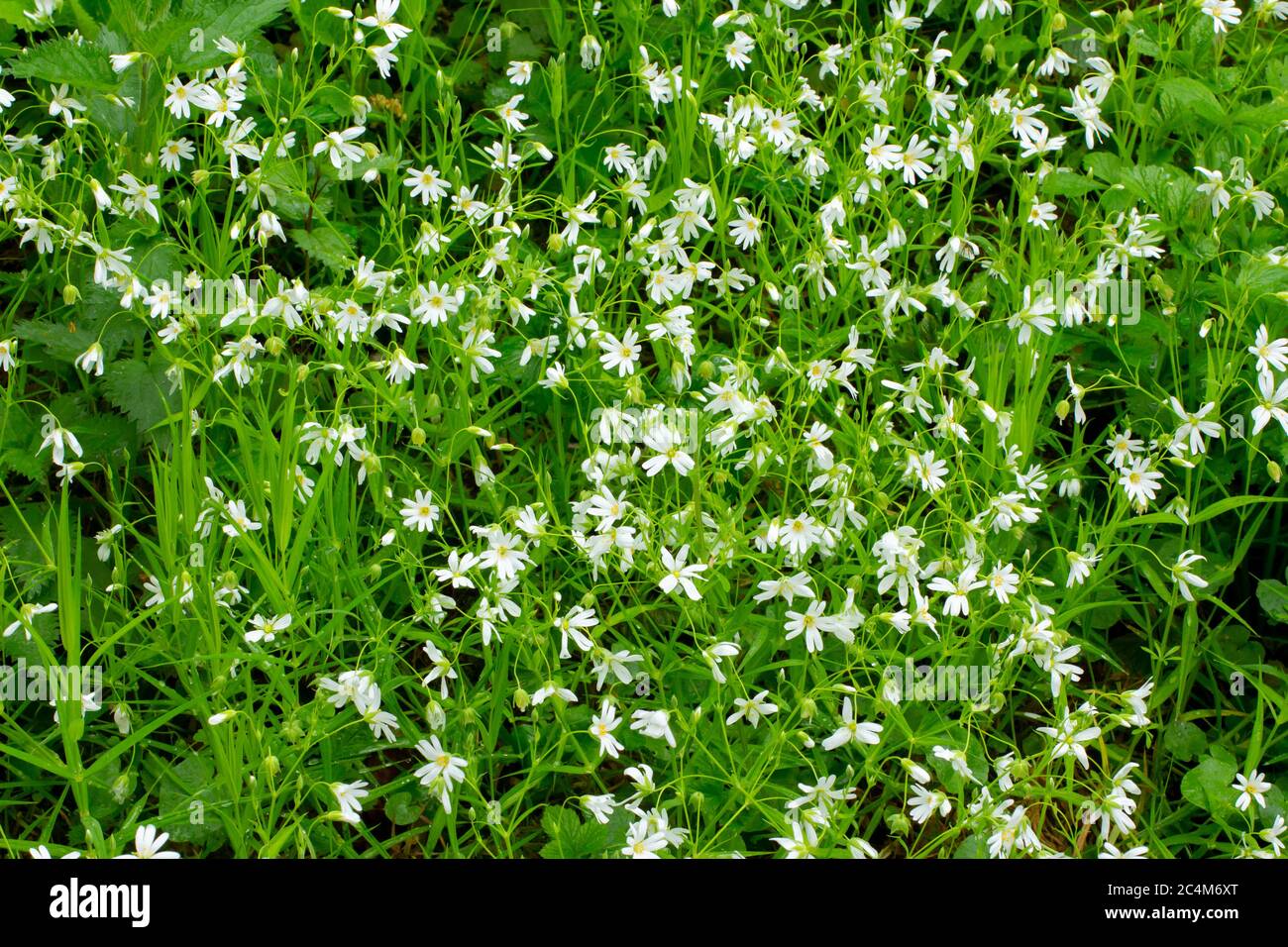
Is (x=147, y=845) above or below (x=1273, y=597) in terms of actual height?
below

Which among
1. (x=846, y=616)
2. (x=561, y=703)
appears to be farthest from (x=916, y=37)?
(x=561, y=703)

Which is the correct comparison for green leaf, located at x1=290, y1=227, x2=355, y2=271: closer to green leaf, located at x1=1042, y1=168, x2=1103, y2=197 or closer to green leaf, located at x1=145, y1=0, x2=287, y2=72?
green leaf, located at x1=145, y1=0, x2=287, y2=72

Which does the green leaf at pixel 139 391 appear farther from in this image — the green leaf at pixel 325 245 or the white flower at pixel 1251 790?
the white flower at pixel 1251 790

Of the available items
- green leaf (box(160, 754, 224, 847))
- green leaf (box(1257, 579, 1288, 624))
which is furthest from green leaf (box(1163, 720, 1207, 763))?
green leaf (box(160, 754, 224, 847))

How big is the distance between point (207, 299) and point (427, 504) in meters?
0.90

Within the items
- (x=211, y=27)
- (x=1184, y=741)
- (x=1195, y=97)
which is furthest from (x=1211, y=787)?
(x=211, y=27)

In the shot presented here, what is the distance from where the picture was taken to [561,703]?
2988 mm

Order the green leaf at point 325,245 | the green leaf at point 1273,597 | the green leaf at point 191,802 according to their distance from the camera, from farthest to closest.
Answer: the green leaf at point 325,245 → the green leaf at point 1273,597 → the green leaf at point 191,802

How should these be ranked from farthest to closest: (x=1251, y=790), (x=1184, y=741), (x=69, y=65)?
(x=69, y=65), (x=1184, y=741), (x=1251, y=790)

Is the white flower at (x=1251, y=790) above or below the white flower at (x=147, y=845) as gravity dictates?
below

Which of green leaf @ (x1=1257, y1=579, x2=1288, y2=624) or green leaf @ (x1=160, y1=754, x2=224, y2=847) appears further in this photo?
green leaf @ (x1=1257, y1=579, x2=1288, y2=624)

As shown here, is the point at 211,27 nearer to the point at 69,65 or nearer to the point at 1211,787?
the point at 69,65

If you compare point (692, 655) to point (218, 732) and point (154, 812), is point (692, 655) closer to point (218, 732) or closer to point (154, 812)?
point (218, 732)

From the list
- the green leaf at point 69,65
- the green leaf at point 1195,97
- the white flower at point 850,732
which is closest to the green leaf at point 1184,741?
the white flower at point 850,732
